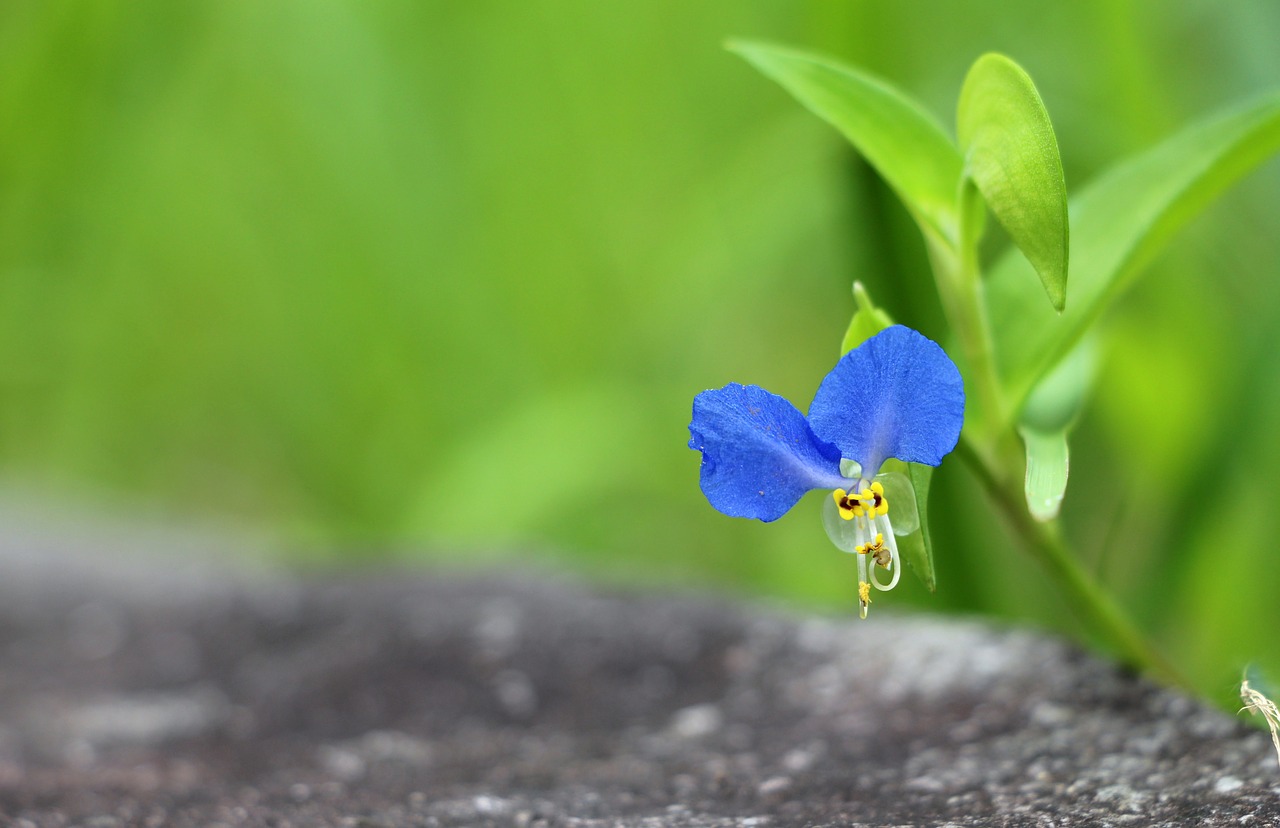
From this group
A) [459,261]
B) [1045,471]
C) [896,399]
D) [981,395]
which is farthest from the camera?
[459,261]

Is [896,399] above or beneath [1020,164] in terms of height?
beneath

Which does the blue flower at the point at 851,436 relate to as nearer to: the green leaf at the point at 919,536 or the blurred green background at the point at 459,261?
the green leaf at the point at 919,536

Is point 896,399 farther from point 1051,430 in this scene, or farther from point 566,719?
point 566,719

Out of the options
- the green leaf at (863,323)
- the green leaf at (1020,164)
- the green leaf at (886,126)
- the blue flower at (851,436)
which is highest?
the green leaf at (886,126)

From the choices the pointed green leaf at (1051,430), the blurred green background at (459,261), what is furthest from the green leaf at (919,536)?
the blurred green background at (459,261)

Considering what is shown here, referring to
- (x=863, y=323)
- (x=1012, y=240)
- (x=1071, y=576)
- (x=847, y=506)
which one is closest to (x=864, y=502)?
(x=847, y=506)

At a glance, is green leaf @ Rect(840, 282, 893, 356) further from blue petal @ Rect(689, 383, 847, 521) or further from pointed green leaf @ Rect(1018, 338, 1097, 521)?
pointed green leaf @ Rect(1018, 338, 1097, 521)
